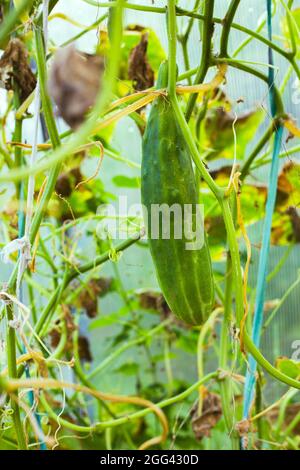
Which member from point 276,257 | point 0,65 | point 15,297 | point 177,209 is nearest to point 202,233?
point 177,209

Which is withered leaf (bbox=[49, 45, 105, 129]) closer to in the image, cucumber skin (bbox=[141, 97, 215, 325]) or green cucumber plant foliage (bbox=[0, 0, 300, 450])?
green cucumber plant foliage (bbox=[0, 0, 300, 450])

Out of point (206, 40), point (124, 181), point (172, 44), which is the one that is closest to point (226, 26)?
point (206, 40)

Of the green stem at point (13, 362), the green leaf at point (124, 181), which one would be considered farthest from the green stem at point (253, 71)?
the green leaf at point (124, 181)

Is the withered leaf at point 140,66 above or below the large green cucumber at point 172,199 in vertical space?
above

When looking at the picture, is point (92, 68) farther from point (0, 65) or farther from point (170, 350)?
point (170, 350)

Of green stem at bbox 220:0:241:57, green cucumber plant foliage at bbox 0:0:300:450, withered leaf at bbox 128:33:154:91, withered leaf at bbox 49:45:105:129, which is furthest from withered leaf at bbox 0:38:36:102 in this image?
withered leaf at bbox 49:45:105:129

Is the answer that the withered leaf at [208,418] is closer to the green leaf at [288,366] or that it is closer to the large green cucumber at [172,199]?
the green leaf at [288,366]

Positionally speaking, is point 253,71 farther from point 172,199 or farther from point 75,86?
point 75,86
